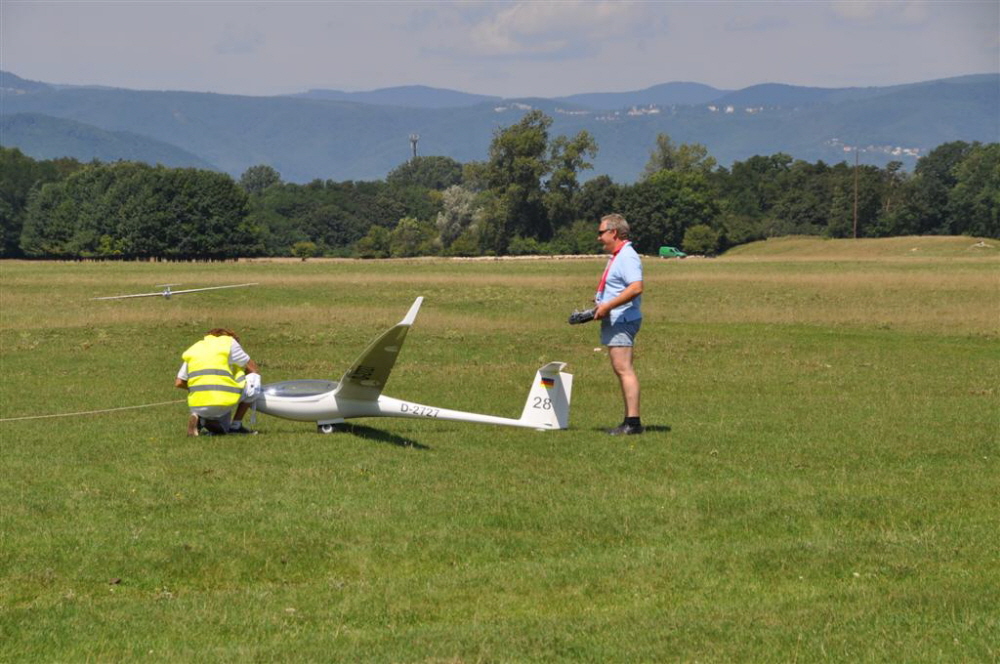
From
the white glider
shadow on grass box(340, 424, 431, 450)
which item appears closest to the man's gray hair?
the white glider

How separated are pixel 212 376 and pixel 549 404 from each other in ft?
12.9

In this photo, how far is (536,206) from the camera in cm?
13462

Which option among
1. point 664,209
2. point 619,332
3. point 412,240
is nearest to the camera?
point 619,332

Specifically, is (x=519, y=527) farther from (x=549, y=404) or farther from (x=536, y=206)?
(x=536, y=206)

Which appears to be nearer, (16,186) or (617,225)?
(617,225)

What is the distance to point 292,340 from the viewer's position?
100 feet

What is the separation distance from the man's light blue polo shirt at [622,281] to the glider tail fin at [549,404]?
96 cm

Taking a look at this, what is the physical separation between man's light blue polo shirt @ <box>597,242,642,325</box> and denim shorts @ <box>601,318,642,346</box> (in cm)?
5

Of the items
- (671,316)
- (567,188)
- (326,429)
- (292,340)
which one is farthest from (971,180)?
(326,429)

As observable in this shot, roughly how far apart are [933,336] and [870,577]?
2361 centimetres

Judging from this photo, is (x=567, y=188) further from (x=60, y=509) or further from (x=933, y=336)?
(x=60, y=509)

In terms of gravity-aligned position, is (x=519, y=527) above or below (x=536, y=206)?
below

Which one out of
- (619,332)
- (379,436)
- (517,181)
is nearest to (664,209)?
(517,181)

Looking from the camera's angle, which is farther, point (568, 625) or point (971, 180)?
point (971, 180)
